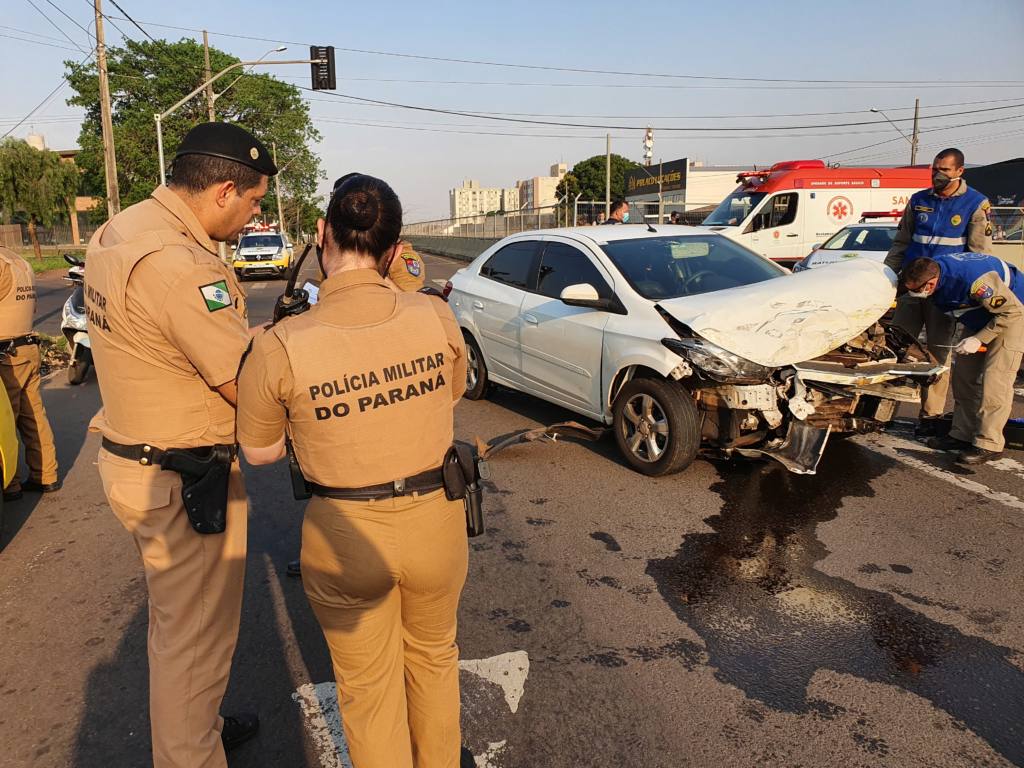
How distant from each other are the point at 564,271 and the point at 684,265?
0.97 m

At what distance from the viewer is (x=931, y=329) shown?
6.05m

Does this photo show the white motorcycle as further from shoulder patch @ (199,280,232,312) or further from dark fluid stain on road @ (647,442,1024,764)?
shoulder patch @ (199,280,232,312)

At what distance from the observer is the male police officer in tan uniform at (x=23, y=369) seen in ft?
16.3

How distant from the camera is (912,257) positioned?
→ 21.4ft

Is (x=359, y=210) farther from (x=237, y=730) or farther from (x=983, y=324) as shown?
(x=983, y=324)

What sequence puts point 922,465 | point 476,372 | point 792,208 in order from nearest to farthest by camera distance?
1. point 922,465
2. point 476,372
3. point 792,208

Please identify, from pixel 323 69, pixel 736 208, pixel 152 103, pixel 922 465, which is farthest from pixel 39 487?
pixel 152 103

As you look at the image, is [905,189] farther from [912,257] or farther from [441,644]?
[441,644]

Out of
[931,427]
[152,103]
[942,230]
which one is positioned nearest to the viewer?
[931,427]

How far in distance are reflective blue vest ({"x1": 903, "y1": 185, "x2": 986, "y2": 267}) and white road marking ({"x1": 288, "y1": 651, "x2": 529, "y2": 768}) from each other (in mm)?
4879

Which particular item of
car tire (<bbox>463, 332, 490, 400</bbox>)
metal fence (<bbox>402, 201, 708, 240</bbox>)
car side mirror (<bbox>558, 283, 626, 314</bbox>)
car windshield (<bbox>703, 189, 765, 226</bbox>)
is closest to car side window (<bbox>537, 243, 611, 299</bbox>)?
car side mirror (<bbox>558, 283, 626, 314</bbox>)

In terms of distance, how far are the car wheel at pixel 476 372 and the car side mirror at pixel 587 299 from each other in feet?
6.48

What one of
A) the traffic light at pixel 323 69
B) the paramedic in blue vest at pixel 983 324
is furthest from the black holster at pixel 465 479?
the traffic light at pixel 323 69

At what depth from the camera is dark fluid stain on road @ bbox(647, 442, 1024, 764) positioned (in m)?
2.94
